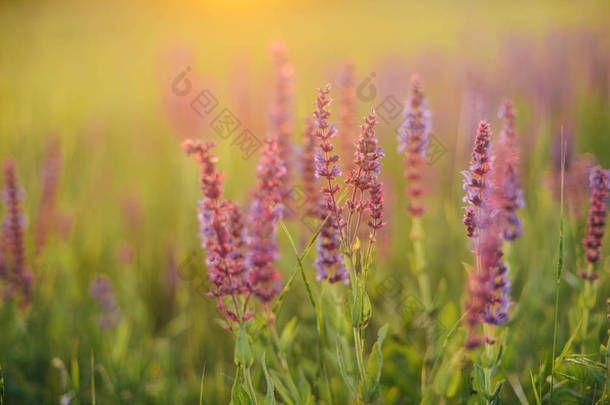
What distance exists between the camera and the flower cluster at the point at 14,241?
260cm

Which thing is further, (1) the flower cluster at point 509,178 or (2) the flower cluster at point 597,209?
(1) the flower cluster at point 509,178

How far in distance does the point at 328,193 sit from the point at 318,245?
340 mm

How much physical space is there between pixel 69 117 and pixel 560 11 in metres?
12.9

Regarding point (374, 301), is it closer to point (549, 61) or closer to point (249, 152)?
point (249, 152)

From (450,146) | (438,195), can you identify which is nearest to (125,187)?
(438,195)

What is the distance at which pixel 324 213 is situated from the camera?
6.13 ft

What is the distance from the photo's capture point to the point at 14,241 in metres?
2.66

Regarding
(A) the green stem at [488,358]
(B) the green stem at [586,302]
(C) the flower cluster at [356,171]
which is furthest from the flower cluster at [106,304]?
(B) the green stem at [586,302]

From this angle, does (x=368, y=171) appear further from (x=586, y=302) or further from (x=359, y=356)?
(x=586, y=302)

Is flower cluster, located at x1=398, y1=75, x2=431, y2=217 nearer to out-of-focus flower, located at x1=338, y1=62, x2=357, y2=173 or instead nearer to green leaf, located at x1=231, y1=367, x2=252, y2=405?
out-of-focus flower, located at x1=338, y1=62, x2=357, y2=173

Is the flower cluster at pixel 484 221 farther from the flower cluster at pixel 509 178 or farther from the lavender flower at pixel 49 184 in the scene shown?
the lavender flower at pixel 49 184

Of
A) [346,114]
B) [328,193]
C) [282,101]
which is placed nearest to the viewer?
[328,193]

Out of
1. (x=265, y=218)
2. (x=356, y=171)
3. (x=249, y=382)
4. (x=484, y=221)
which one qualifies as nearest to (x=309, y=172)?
(x=265, y=218)

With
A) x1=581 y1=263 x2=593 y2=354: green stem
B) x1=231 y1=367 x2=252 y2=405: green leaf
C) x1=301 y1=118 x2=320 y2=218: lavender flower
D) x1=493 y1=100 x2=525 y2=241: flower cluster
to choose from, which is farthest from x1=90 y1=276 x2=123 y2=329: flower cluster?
x1=581 y1=263 x2=593 y2=354: green stem
